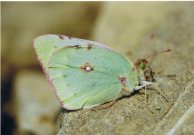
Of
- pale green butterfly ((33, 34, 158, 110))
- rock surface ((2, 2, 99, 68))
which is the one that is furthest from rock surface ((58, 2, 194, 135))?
rock surface ((2, 2, 99, 68))

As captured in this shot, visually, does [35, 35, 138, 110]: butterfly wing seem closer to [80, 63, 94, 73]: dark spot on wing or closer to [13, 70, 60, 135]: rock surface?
[80, 63, 94, 73]: dark spot on wing

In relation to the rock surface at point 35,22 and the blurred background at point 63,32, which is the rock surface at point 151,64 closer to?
the blurred background at point 63,32

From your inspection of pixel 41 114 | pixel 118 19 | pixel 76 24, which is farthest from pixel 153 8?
pixel 41 114

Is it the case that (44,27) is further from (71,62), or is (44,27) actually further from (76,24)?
(71,62)

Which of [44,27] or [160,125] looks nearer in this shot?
[160,125]

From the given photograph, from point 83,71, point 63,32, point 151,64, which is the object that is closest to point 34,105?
point 63,32

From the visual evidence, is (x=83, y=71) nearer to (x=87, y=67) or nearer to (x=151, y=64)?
(x=87, y=67)

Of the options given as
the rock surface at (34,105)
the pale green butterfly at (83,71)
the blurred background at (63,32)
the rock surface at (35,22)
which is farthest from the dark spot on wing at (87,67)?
the rock surface at (35,22)
